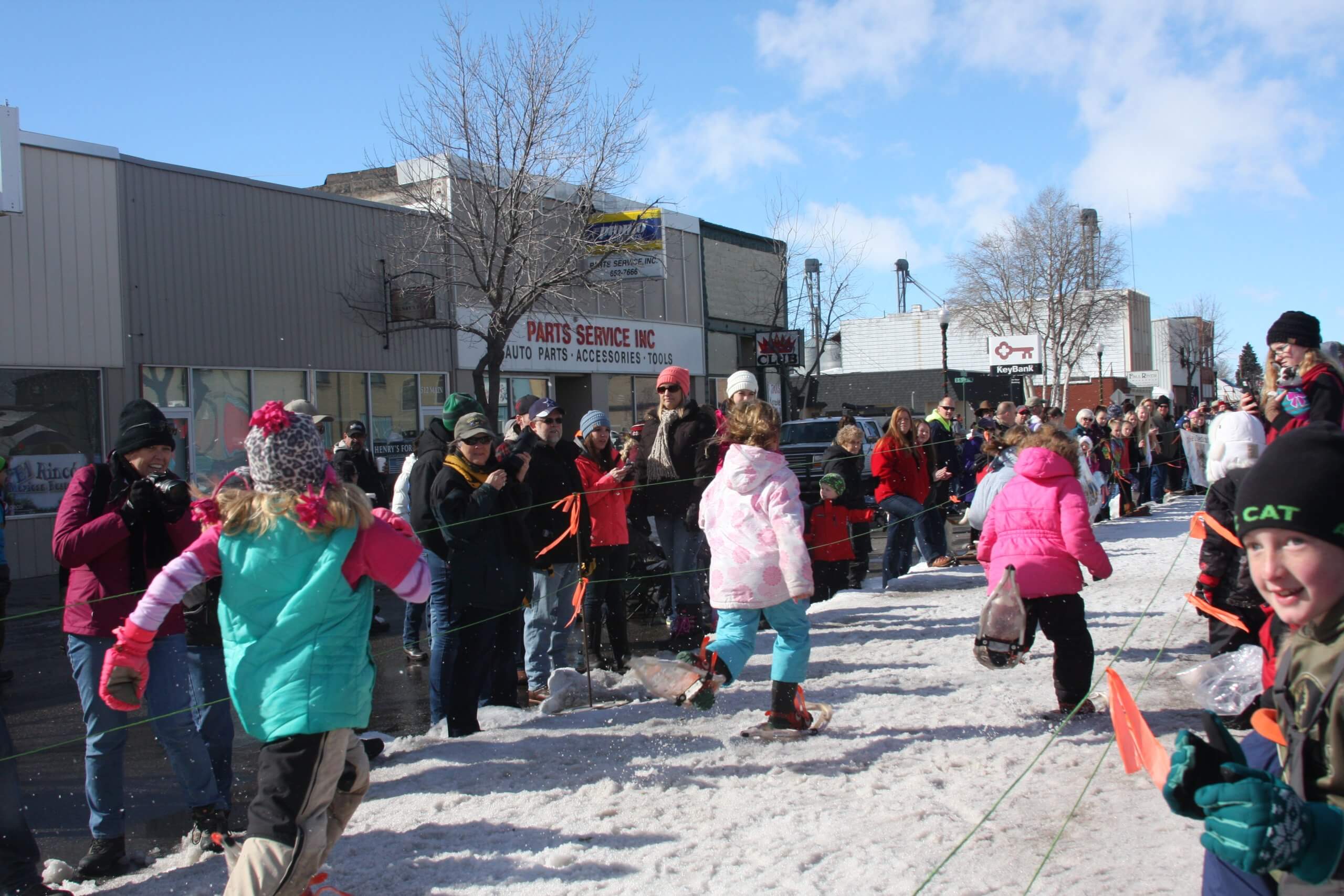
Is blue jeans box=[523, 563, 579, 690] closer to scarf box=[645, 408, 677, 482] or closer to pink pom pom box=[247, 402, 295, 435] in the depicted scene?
scarf box=[645, 408, 677, 482]

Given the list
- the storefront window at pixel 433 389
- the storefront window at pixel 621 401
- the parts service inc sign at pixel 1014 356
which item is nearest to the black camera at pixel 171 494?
the storefront window at pixel 433 389

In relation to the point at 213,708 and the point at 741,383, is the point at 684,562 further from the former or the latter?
the point at 213,708

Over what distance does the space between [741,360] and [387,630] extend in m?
24.6

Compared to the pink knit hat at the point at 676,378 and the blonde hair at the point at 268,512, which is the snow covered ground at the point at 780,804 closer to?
the blonde hair at the point at 268,512

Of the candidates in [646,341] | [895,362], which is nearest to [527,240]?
[646,341]

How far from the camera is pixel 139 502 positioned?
4.25 meters

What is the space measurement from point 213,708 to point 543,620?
2.57m

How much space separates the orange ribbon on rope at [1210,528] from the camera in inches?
223

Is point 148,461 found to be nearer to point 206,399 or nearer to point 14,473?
point 14,473

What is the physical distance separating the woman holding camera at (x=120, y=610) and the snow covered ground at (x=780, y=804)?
28cm

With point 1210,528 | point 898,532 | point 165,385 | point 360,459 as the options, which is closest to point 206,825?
point 1210,528

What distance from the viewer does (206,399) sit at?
60.3 ft

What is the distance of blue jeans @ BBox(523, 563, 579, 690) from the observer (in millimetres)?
6773

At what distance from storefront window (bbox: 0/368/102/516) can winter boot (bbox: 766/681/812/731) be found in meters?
14.2
